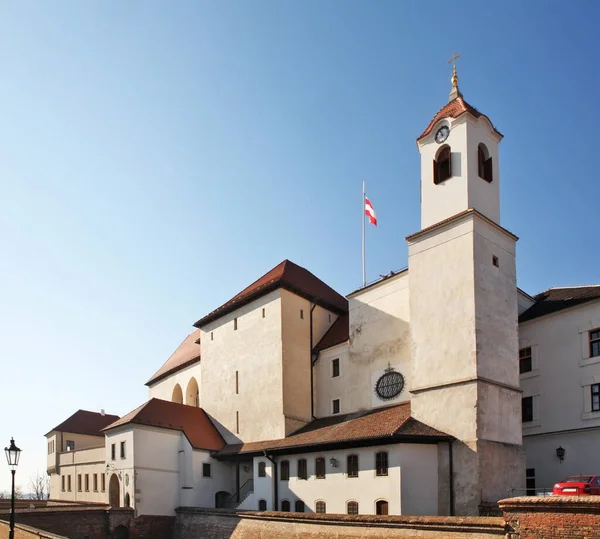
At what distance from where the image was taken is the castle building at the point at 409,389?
2655 centimetres

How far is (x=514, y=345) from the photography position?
28.5 metres

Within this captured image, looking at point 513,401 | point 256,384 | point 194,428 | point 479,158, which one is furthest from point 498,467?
point 194,428

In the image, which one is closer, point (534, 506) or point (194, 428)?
point (534, 506)

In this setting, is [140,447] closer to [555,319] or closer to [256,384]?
[256,384]

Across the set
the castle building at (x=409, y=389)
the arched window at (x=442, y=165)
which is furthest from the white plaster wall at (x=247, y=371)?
the arched window at (x=442, y=165)

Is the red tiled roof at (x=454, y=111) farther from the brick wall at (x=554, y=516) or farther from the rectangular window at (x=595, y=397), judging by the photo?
the brick wall at (x=554, y=516)

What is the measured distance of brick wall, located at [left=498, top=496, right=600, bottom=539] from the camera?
1343cm

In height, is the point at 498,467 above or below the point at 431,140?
below

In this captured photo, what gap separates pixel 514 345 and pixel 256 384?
640 inches

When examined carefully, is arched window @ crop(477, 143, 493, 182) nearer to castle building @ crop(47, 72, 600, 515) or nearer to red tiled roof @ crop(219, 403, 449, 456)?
castle building @ crop(47, 72, 600, 515)

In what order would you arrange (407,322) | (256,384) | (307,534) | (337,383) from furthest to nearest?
(256,384)
(337,383)
(407,322)
(307,534)

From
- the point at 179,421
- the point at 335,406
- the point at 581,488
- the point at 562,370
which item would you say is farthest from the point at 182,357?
the point at 581,488

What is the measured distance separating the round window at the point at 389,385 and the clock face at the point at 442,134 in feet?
38.4

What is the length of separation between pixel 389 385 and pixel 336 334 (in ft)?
21.9
